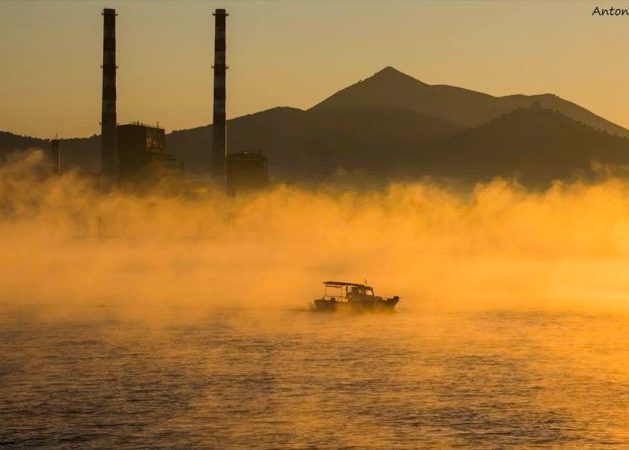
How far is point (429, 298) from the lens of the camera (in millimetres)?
194250

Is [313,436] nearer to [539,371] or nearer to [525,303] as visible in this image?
[539,371]

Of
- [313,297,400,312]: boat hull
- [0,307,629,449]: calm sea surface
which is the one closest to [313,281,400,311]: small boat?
[313,297,400,312]: boat hull

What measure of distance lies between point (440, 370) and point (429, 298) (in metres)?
81.3

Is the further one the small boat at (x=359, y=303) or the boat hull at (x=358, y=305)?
the boat hull at (x=358, y=305)

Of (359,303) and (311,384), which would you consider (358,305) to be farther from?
(311,384)

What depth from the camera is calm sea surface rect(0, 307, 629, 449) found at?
84.5m

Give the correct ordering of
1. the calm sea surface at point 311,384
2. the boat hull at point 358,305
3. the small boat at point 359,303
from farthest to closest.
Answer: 1. the boat hull at point 358,305
2. the small boat at point 359,303
3. the calm sea surface at point 311,384

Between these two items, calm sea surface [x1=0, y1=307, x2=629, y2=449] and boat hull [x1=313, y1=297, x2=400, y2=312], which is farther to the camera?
boat hull [x1=313, y1=297, x2=400, y2=312]

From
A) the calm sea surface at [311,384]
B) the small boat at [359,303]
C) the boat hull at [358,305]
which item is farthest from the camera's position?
the boat hull at [358,305]

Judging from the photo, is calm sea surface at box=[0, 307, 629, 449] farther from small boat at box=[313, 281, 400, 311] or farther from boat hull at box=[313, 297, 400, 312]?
boat hull at box=[313, 297, 400, 312]

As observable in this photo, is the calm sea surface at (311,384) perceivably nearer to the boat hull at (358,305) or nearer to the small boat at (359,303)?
the small boat at (359,303)

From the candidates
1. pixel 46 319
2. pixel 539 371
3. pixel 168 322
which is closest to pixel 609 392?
pixel 539 371

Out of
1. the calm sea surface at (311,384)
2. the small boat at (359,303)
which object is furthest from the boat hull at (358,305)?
the calm sea surface at (311,384)

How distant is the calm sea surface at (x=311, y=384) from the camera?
277 ft
